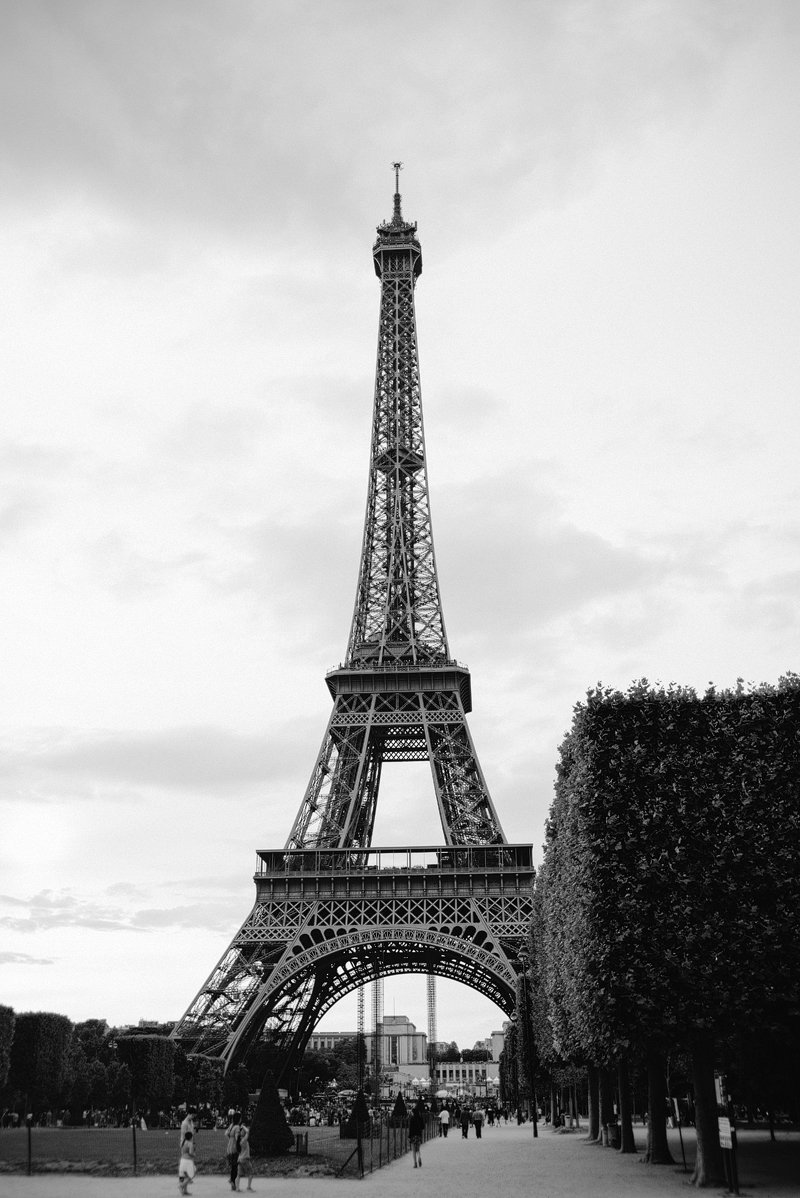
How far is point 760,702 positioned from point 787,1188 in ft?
36.6

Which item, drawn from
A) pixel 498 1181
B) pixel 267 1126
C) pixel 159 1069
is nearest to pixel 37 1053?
pixel 159 1069

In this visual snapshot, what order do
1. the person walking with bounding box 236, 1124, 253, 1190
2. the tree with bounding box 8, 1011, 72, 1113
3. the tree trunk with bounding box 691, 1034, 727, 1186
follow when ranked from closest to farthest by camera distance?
the person walking with bounding box 236, 1124, 253, 1190
the tree trunk with bounding box 691, 1034, 727, 1186
the tree with bounding box 8, 1011, 72, 1113

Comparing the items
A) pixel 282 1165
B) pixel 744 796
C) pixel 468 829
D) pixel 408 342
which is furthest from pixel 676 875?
pixel 408 342

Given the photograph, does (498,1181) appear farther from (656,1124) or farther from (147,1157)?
(147,1157)

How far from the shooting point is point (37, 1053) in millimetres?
48438

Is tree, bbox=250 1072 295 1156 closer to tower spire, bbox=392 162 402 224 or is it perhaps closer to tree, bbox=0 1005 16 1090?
tree, bbox=0 1005 16 1090

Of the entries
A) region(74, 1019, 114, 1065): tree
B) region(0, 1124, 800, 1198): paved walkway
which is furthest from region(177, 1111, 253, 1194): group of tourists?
region(74, 1019, 114, 1065): tree

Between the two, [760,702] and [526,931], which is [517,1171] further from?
[526,931]

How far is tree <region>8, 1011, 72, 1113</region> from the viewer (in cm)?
4811

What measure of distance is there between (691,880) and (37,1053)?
35.8m

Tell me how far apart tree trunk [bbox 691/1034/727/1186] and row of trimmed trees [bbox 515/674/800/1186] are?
0.05 metres

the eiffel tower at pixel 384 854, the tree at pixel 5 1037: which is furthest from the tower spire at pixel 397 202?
the tree at pixel 5 1037

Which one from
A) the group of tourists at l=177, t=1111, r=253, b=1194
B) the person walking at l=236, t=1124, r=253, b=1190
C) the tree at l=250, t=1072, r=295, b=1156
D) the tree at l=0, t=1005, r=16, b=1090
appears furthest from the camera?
the tree at l=0, t=1005, r=16, b=1090

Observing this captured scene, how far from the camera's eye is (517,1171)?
103 feet
